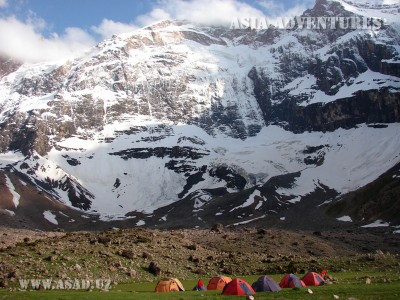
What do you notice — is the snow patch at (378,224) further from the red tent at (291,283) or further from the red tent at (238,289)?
the red tent at (238,289)

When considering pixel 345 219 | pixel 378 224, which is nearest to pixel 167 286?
pixel 378 224

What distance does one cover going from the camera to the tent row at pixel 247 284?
34469 mm

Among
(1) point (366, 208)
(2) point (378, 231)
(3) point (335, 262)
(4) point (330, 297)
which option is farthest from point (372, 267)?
(1) point (366, 208)

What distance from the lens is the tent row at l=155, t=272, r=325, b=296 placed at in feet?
113

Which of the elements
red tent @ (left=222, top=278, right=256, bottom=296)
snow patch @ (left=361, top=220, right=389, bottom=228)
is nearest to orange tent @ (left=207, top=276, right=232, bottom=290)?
red tent @ (left=222, top=278, right=256, bottom=296)

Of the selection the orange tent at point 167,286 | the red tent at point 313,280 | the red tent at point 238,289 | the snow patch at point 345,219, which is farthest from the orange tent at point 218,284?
the snow patch at point 345,219

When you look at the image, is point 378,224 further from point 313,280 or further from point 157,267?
point 313,280

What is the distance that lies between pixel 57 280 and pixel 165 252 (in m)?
16.6

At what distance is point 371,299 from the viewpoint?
27.0m

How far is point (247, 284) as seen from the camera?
35.1 m

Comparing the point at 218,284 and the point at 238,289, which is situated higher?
the point at 238,289

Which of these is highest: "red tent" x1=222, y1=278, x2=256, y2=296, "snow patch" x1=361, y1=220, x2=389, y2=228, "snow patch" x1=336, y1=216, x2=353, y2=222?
"red tent" x1=222, y1=278, x2=256, y2=296

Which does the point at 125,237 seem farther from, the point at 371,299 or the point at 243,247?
the point at 371,299

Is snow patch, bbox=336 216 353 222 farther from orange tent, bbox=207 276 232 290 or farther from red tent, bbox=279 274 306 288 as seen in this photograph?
orange tent, bbox=207 276 232 290
